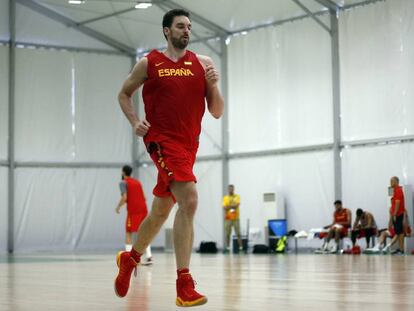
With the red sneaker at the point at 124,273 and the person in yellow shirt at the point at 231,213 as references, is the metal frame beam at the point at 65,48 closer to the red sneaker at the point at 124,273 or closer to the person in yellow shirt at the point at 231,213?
the person in yellow shirt at the point at 231,213

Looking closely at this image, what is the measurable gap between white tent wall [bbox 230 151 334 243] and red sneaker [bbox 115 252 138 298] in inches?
753

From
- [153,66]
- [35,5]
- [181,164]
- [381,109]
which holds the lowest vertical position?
[181,164]

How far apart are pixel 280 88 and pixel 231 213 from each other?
4515mm

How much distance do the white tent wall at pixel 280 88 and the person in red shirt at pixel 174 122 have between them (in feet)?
64.4

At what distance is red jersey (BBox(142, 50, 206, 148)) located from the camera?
5.84 meters

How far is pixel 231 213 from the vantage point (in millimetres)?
26766

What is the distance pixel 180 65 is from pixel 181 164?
79 centimetres

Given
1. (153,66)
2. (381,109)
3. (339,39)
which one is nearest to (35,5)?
(339,39)

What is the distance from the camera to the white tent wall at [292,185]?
25.1m

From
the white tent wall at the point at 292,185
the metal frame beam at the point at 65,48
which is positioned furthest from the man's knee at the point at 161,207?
the metal frame beam at the point at 65,48

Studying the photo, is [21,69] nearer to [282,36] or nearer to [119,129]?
[119,129]

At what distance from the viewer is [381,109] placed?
23.6 m

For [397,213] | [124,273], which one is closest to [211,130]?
[397,213]

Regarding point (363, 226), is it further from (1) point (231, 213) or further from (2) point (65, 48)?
(2) point (65, 48)
